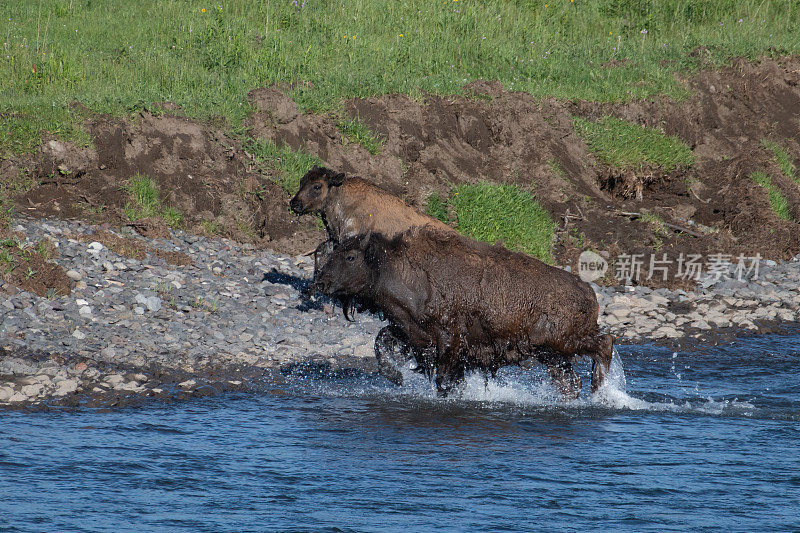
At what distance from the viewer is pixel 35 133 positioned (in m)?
13.6

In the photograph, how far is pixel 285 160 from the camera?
47.6 ft

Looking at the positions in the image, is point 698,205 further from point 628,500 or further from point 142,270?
point 628,500

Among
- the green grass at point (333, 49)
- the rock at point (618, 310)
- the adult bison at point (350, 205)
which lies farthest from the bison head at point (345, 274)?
the green grass at point (333, 49)

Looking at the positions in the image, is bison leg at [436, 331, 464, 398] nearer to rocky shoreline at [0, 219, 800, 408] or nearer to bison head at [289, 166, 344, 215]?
rocky shoreline at [0, 219, 800, 408]

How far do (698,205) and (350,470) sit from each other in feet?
36.4

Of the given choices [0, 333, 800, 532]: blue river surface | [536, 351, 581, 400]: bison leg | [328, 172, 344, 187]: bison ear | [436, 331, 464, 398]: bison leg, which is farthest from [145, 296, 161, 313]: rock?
[536, 351, 581, 400]: bison leg

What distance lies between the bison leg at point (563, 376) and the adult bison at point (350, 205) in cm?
266

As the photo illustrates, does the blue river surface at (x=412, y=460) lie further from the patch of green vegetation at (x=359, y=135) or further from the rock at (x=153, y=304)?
the patch of green vegetation at (x=359, y=135)

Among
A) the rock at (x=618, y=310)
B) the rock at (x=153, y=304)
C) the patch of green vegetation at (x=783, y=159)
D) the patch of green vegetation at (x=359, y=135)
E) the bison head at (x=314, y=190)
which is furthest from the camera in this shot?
the patch of green vegetation at (x=783, y=159)

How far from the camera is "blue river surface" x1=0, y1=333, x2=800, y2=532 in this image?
6.71 meters

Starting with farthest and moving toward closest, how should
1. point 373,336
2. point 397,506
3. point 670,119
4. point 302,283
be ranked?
point 670,119, point 302,283, point 373,336, point 397,506

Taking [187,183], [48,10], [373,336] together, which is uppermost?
[48,10]

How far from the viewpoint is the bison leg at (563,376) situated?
962 cm

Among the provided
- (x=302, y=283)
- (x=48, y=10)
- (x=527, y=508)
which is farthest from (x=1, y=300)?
(x=48, y=10)
